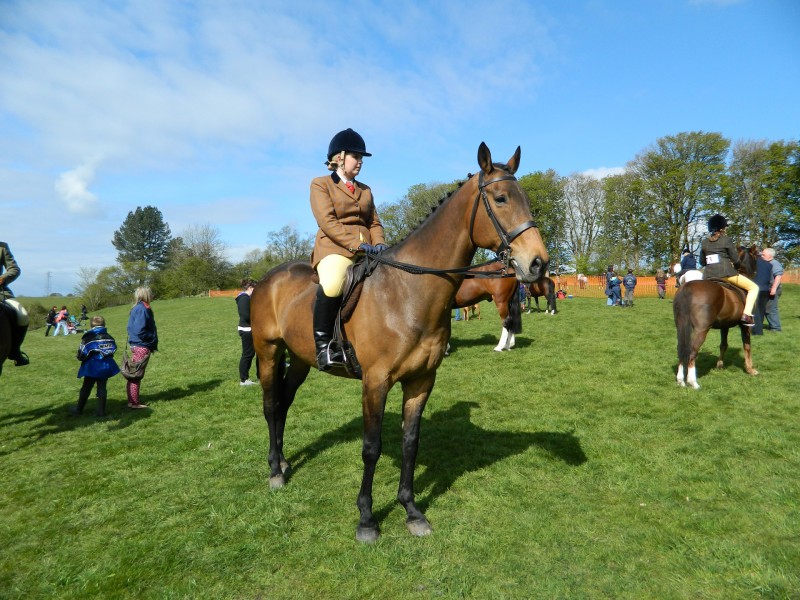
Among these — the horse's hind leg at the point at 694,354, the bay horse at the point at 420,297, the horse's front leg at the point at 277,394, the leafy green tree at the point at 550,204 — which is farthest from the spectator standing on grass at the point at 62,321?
the leafy green tree at the point at 550,204

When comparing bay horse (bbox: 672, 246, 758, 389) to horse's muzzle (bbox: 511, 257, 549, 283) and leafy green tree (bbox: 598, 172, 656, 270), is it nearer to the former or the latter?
horse's muzzle (bbox: 511, 257, 549, 283)

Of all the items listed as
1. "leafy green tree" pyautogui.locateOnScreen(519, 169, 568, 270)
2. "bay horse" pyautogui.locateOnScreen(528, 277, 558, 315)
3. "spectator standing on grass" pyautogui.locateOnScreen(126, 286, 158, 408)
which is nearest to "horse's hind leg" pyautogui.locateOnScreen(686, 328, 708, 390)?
"spectator standing on grass" pyautogui.locateOnScreen(126, 286, 158, 408)

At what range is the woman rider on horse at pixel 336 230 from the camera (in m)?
4.27

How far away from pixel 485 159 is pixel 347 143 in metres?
1.53

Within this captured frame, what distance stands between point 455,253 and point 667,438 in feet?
14.7

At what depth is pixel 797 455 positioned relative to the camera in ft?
17.6

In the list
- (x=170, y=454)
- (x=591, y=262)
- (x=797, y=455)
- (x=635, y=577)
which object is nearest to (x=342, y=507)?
(x=635, y=577)

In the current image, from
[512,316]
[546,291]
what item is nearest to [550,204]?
[546,291]

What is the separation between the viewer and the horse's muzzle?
3324 mm

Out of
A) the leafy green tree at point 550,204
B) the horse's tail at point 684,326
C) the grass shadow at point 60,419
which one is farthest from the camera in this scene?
the leafy green tree at point 550,204

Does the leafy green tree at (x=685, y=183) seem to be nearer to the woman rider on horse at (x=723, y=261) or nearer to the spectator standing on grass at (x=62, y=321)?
the woman rider on horse at (x=723, y=261)

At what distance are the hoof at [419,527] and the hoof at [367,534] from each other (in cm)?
29

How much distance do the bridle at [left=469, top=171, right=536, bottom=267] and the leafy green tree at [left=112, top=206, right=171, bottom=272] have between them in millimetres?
121912

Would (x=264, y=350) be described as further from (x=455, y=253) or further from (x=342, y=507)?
(x=455, y=253)
